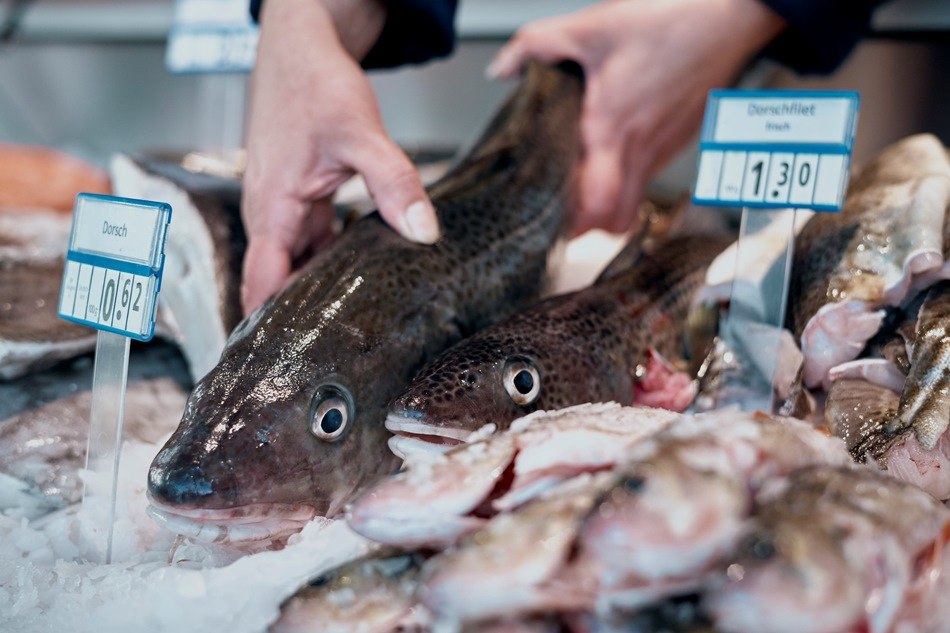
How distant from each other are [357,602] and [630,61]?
2.17 metres

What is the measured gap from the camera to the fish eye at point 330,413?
4.13 ft

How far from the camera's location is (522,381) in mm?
1347

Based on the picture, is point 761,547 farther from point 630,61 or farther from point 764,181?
point 630,61

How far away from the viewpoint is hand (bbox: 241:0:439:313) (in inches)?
65.2

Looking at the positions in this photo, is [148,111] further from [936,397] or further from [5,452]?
[936,397]

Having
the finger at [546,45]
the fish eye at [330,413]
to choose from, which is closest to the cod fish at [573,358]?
the fish eye at [330,413]

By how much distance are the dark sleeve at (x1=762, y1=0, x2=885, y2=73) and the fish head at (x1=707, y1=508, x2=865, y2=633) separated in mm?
2027

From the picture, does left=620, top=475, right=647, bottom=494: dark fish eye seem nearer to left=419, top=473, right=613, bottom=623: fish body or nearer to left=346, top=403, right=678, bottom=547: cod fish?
left=419, top=473, right=613, bottom=623: fish body

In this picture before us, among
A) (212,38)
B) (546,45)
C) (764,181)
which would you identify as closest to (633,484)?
(764,181)

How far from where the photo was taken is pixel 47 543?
4.34ft

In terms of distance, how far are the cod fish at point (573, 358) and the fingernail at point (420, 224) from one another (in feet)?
0.77

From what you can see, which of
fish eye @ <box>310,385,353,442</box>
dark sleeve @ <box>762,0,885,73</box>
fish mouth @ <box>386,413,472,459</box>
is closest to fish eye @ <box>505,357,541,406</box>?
fish mouth @ <box>386,413,472,459</box>

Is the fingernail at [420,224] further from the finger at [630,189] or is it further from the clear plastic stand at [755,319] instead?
the finger at [630,189]

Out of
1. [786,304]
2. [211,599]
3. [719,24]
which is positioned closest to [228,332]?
[211,599]
